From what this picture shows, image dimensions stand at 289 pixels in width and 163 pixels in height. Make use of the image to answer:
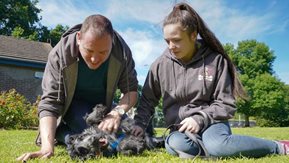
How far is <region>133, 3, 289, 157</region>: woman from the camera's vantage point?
3369 millimetres

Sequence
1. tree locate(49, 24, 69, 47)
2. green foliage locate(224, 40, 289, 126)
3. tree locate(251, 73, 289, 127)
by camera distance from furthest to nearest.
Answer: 1. tree locate(49, 24, 69, 47)
2. green foliage locate(224, 40, 289, 126)
3. tree locate(251, 73, 289, 127)

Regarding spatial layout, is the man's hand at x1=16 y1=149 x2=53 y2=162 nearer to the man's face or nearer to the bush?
the man's face

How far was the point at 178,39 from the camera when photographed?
3729 mm

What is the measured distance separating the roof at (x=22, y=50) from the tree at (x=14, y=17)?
20353mm

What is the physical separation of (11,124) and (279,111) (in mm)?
36428

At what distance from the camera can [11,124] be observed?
11617 mm

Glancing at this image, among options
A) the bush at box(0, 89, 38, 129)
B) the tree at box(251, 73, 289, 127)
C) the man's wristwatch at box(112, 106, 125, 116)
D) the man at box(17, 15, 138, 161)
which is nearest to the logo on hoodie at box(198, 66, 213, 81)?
the man at box(17, 15, 138, 161)

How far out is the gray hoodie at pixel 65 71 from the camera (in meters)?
3.59

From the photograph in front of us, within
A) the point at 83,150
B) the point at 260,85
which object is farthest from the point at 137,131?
the point at 260,85

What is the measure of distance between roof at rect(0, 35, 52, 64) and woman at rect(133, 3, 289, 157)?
1751 cm

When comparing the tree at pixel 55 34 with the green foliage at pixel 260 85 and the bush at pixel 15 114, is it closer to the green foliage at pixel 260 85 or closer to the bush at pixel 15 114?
the green foliage at pixel 260 85

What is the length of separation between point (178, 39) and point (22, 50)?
19623mm

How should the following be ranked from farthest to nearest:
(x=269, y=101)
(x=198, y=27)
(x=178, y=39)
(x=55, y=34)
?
(x=55, y=34) → (x=269, y=101) → (x=198, y=27) → (x=178, y=39)

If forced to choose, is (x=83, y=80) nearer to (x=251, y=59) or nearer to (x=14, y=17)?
(x=14, y=17)
